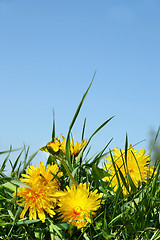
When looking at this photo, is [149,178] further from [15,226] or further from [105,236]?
[15,226]

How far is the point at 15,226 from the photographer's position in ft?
2.75

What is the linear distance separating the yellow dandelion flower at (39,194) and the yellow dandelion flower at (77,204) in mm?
28

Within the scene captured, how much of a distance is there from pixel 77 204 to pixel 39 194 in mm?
99

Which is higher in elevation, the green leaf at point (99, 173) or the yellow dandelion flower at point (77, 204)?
the green leaf at point (99, 173)

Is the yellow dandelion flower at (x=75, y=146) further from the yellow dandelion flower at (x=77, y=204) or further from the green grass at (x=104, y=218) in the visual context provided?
the yellow dandelion flower at (x=77, y=204)

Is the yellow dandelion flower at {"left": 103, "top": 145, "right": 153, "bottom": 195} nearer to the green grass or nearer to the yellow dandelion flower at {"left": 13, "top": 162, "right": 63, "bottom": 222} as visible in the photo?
the green grass

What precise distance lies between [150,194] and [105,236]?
0.53 ft

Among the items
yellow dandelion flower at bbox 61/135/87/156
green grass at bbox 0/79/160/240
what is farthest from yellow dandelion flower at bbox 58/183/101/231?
yellow dandelion flower at bbox 61/135/87/156

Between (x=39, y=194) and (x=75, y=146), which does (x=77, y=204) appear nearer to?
(x=39, y=194)

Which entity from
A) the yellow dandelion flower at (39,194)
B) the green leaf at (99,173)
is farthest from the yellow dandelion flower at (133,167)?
the yellow dandelion flower at (39,194)

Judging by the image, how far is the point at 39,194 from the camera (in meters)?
0.80

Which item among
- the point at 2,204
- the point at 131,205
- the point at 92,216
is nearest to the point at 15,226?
the point at 2,204

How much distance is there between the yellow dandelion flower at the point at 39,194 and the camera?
80cm

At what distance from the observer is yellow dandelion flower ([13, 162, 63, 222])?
795 mm
